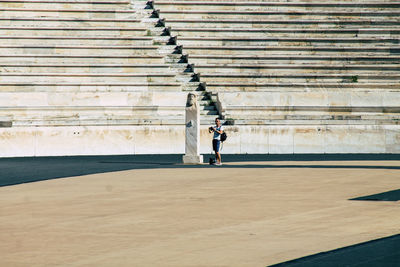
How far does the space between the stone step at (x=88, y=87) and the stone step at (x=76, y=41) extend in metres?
2.72

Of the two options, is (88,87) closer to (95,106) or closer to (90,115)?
(95,106)

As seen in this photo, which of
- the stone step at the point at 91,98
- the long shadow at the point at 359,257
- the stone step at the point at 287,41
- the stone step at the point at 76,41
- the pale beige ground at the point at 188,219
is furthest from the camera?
the stone step at the point at 287,41

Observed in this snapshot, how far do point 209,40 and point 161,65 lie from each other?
2768mm

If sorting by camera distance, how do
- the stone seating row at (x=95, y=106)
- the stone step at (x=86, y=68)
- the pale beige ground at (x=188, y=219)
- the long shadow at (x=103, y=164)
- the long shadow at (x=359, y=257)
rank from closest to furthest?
the long shadow at (x=359, y=257)
the pale beige ground at (x=188, y=219)
the long shadow at (x=103, y=164)
the stone seating row at (x=95, y=106)
the stone step at (x=86, y=68)

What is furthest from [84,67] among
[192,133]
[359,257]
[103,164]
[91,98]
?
[359,257]

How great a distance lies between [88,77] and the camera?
3141cm

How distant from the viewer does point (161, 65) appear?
3244cm

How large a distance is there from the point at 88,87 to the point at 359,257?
23.8 m

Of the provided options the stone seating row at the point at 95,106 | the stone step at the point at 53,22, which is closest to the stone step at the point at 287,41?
the stone step at the point at 53,22

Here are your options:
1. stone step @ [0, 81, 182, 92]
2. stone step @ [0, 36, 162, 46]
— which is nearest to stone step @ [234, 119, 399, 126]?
stone step @ [0, 81, 182, 92]

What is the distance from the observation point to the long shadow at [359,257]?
25.5 ft

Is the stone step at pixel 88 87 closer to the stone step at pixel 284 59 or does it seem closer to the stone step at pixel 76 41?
the stone step at pixel 284 59

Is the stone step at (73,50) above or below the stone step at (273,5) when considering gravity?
below

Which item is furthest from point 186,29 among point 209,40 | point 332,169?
point 332,169
